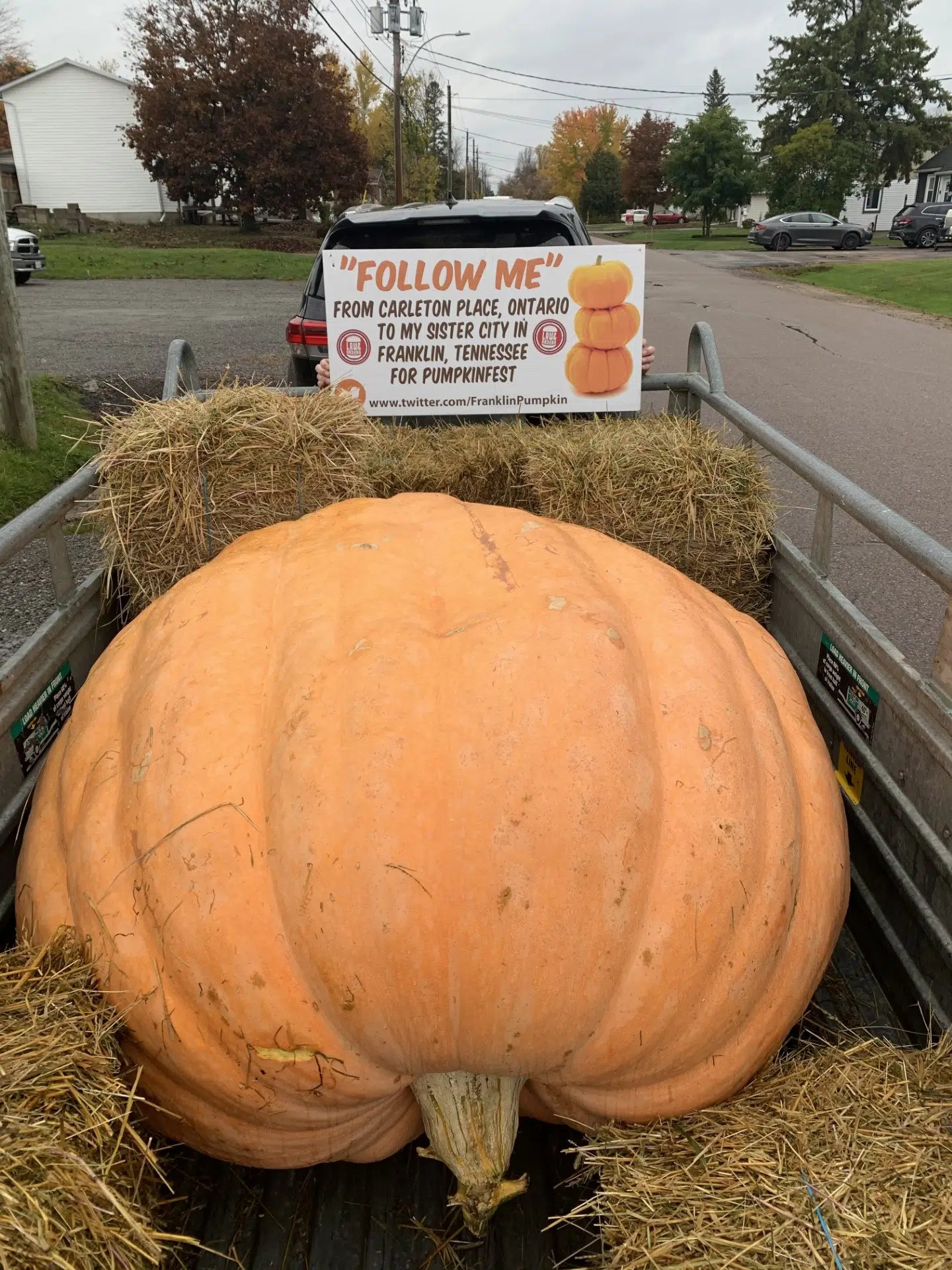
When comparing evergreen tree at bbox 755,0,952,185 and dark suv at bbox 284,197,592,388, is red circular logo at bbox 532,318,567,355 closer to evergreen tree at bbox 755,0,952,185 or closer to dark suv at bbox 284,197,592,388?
dark suv at bbox 284,197,592,388

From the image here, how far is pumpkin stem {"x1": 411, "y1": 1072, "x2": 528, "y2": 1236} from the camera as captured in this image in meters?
1.70

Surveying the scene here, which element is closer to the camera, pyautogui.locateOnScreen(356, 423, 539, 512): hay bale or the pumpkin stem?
the pumpkin stem

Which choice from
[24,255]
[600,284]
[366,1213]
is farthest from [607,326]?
[24,255]

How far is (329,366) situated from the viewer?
4.28 m

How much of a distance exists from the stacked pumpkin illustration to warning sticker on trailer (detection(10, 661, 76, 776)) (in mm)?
2770

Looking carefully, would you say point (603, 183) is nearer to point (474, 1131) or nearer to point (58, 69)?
point (58, 69)

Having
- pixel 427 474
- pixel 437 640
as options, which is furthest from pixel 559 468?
pixel 437 640

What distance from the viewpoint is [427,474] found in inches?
141

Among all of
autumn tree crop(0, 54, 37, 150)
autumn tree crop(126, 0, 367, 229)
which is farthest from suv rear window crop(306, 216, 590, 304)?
autumn tree crop(0, 54, 37, 150)

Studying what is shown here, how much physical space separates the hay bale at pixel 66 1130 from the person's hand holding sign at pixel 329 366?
3.08m

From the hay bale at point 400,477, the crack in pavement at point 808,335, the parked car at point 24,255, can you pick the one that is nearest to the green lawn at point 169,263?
the parked car at point 24,255

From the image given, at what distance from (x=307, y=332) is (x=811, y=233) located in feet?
130

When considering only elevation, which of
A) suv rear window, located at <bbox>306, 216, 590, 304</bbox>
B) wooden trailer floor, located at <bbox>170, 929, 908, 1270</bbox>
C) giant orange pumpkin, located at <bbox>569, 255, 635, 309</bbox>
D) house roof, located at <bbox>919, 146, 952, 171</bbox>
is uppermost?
house roof, located at <bbox>919, 146, 952, 171</bbox>

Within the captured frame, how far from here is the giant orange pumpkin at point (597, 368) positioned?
14.1ft
